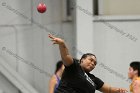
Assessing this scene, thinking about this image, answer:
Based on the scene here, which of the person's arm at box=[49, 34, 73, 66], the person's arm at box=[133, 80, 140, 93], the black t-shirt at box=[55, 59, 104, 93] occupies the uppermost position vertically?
the person's arm at box=[49, 34, 73, 66]

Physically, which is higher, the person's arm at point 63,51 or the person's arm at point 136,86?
the person's arm at point 63,51

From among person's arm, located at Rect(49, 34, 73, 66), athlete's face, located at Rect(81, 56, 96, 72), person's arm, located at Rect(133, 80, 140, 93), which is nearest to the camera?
person's arm, located at Rect(49, 34, 73, 66)

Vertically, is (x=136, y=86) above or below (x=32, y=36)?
below

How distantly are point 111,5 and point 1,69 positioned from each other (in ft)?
5.28

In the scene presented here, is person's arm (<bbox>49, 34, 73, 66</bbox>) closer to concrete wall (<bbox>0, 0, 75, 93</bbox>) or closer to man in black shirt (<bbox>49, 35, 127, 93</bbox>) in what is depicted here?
man in black shirt (<bbox>49, 35, 127, 93</bbox>)

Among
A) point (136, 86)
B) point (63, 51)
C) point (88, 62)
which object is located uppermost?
point (63, 51)

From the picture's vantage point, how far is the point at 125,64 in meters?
3.95

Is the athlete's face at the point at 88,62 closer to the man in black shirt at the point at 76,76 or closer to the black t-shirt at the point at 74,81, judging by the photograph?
the man in black shirt at the point at 76,76

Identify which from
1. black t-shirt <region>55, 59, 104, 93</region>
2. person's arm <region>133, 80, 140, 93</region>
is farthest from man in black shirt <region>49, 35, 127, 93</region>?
person's arm <region>133, 80, 140, 93</region>

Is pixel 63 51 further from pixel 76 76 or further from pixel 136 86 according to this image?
pixel 136 86

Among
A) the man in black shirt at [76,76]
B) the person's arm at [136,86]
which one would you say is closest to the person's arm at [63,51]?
the man in black shirt at [76,76]

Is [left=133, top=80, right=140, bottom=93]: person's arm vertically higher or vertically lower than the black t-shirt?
lower

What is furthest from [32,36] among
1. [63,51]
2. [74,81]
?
[63,51]

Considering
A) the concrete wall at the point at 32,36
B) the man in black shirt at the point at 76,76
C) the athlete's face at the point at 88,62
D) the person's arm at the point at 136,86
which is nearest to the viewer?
the man in black shirt at the point at 76,76
